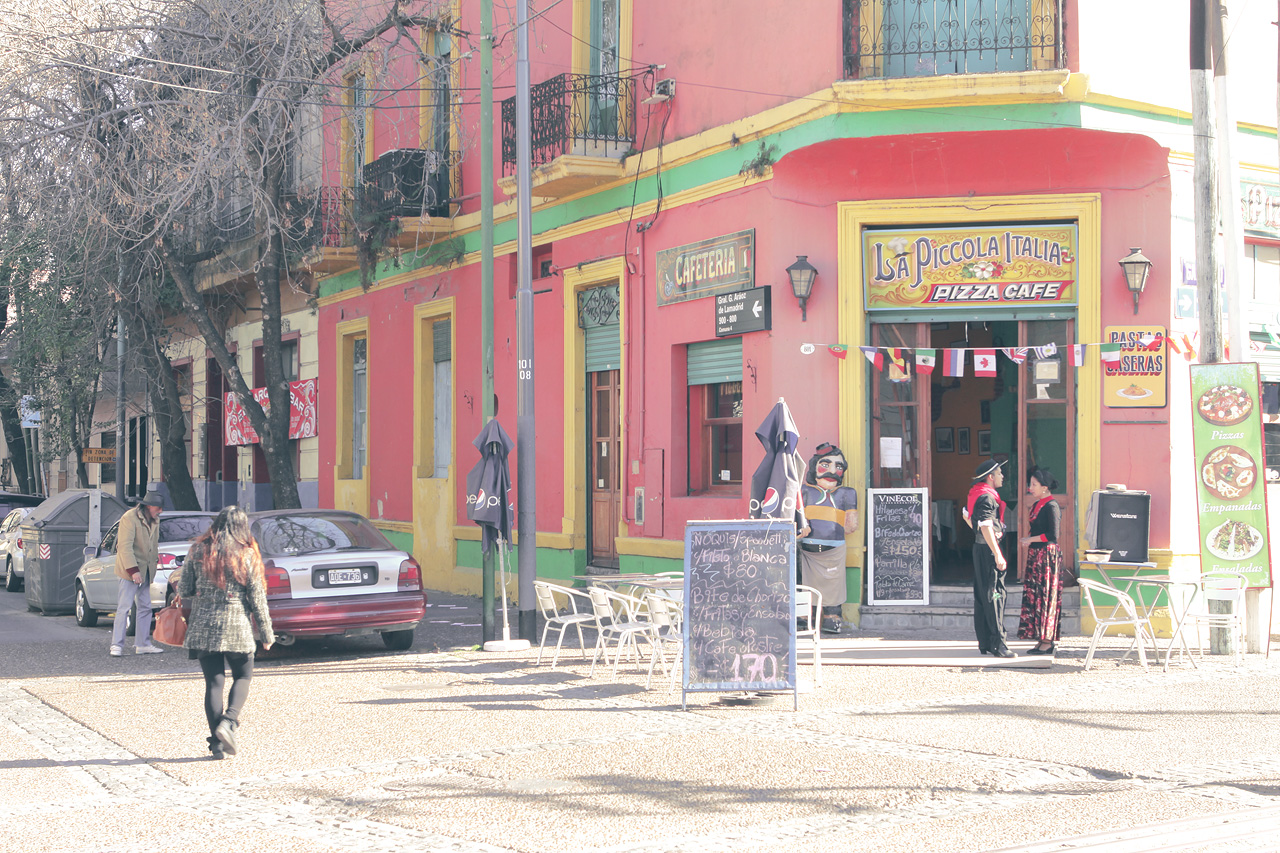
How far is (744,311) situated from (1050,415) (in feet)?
11.1

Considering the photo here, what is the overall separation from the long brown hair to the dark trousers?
255 inches

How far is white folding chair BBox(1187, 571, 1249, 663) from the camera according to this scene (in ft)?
38.3

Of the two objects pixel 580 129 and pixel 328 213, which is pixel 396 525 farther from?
pixel 580 129

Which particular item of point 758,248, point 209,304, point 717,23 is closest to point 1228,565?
point 758,248

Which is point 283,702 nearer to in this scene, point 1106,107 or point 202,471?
point 1106,107

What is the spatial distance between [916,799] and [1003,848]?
0.95m

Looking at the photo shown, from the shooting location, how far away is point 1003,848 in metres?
5.71

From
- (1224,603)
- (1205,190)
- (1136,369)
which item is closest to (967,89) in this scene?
(1205,190)

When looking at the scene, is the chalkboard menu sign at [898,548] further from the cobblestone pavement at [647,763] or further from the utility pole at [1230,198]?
the utility pole at [1230,198]

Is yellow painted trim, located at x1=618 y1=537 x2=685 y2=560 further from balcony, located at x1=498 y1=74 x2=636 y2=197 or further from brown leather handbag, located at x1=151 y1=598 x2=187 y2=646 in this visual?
brown leather handbag, located at x1=151 y1=598 x2=187 y2=646

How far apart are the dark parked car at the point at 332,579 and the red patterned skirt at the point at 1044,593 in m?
5.78

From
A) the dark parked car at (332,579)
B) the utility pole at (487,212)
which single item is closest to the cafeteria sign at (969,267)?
the utility pole at (487,212)

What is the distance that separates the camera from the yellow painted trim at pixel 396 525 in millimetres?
21078

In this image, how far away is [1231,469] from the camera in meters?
12.0
